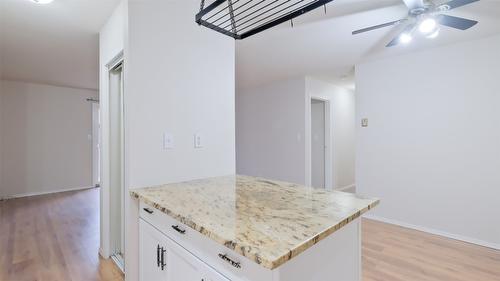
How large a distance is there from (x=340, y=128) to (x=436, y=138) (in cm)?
231

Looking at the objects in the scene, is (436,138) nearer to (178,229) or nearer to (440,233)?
(440,233)

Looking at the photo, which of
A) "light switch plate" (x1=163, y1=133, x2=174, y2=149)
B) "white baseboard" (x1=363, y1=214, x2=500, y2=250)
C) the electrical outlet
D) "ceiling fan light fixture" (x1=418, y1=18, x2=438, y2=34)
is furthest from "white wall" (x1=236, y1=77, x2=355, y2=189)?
"light switch plate" (x1=163, y1=133, x2=174, y2=149)

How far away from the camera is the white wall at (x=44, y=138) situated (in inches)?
180

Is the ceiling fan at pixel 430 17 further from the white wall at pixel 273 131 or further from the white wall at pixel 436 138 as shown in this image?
the white wall at pixel 273 131

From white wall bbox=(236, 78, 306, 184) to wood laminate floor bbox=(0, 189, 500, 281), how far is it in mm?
1738

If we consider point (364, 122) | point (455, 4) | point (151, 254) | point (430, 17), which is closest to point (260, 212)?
point (151, 254)

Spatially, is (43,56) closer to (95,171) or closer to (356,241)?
(95,171)

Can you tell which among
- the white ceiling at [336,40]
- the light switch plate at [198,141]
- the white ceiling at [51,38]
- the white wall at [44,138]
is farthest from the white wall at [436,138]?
Answer: the white wall at [44,138]

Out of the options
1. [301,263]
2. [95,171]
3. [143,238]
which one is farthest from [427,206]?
[95,171]

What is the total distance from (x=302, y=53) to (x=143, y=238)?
8.98 feet

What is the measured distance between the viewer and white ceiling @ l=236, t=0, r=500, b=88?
210 cm

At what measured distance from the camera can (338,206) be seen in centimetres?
126

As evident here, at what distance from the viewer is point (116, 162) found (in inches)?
92.8

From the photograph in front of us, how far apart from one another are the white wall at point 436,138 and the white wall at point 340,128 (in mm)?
1238
